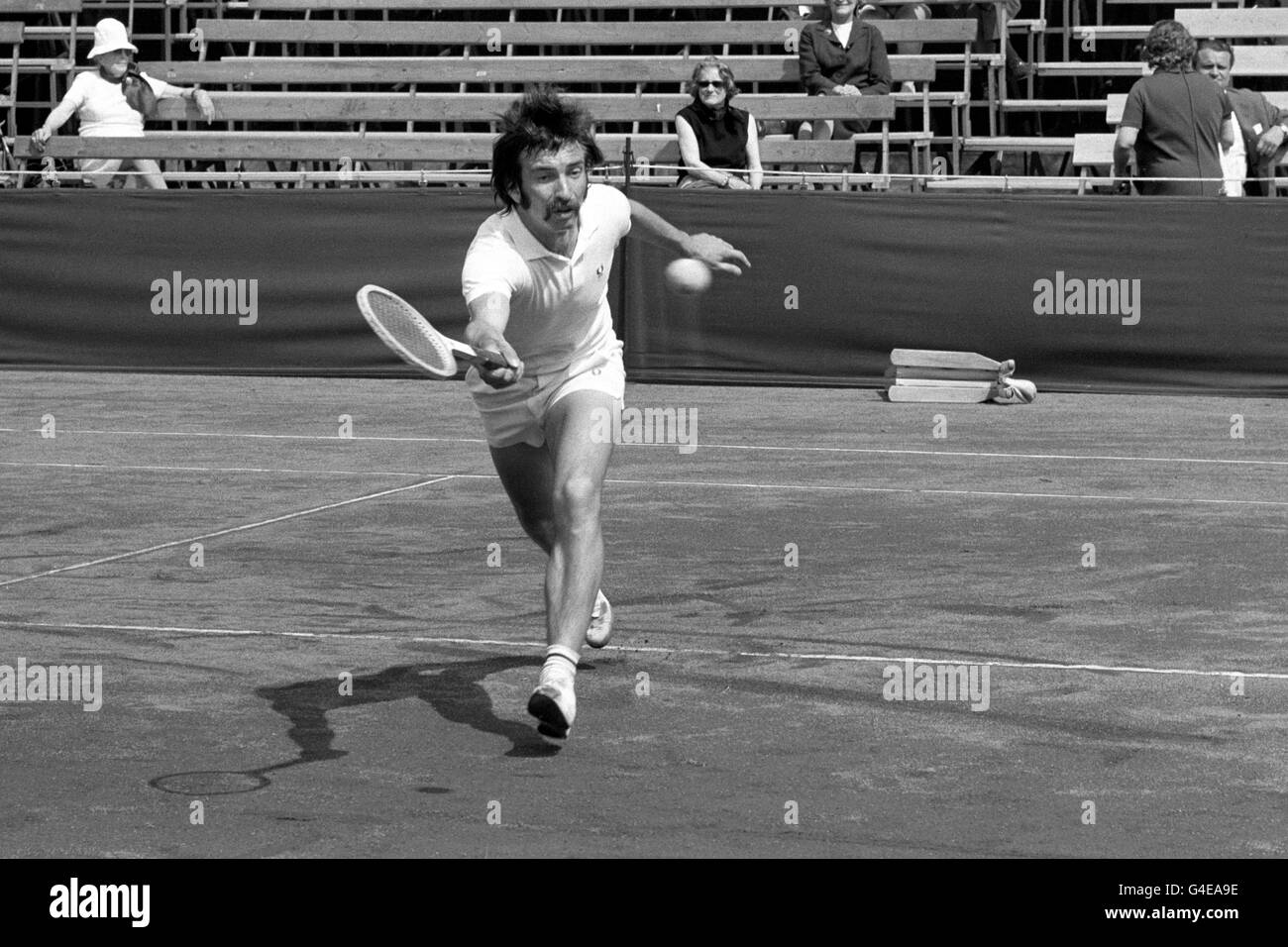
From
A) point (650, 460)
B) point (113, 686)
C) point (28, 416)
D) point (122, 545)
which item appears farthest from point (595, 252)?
point (28, 416)

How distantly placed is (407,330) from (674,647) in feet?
6.65

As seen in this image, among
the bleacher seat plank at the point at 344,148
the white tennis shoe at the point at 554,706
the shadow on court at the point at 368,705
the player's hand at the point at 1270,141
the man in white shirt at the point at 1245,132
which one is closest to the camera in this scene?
the shadow on court at the point at 368,705

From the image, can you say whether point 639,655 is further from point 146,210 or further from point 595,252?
point 146,210

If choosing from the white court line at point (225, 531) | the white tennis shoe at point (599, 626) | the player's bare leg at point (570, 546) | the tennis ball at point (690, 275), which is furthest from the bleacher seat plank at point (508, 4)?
the player's bare leg at point (570, 546)

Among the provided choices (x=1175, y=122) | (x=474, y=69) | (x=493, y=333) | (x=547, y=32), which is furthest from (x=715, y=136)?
(x=493, y=333)

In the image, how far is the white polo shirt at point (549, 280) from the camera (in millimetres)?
6570

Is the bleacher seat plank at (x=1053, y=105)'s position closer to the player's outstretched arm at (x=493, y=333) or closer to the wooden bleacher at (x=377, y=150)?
the wooden bleacher at (x=377, y=150)

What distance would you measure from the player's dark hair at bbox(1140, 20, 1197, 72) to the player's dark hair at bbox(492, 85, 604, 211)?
402 inches

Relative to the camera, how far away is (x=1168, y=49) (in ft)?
52.1

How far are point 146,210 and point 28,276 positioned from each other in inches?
52.1

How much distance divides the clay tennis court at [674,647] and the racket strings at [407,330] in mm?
1184

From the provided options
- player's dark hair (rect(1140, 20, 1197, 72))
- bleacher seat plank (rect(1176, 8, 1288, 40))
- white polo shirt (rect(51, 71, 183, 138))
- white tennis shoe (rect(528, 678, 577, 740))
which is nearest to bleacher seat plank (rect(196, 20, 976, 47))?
bleacher seat plank (rect(1176, 8, 1288, 40))

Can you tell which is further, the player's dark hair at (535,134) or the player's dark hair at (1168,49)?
the player's dark hair at (1168,49)

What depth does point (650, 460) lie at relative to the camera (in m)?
13.2
